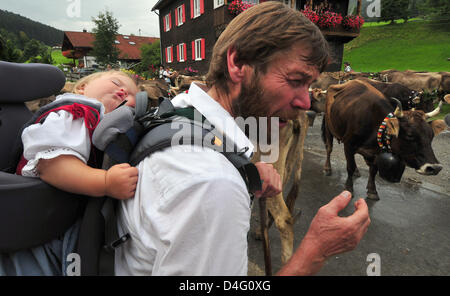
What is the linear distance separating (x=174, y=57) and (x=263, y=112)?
23153 millimetres

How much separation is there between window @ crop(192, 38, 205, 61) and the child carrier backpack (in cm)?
1804

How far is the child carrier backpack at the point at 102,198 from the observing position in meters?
0.91

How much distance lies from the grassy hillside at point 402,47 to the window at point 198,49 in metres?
16.9

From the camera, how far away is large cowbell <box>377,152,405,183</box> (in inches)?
147

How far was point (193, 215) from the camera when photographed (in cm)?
74

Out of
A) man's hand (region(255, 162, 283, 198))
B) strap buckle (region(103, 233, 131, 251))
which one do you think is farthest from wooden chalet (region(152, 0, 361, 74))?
strap buckle (region(103, 233, 131, 251))

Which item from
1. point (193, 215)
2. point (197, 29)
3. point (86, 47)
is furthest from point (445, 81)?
point (86, 47)

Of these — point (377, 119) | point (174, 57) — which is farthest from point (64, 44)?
point (377, 119)

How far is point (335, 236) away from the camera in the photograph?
3.51ft

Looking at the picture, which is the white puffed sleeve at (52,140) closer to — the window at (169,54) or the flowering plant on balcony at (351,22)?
the flowering plant on balcony at (351,22)

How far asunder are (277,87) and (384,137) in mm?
3536

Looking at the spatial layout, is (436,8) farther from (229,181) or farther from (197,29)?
(229,181)

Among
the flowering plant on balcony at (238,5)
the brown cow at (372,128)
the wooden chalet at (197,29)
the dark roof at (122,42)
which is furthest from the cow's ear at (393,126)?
the dark roof at (122,42)

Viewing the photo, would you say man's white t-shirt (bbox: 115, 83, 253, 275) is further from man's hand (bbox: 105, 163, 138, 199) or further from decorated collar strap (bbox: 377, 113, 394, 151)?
decorated collar strap (bbox: 377, 113, 394, 151)
